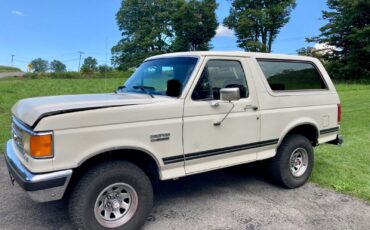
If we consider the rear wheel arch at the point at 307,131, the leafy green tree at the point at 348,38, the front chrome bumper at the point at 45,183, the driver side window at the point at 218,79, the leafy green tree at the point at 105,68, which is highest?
the leafy green tree at the point at 348,38

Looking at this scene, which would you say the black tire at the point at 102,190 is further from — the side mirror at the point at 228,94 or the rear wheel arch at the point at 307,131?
the rear wheel arch at the point at 307,131

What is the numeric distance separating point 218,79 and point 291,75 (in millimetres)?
1560

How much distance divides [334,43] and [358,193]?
38.4 m

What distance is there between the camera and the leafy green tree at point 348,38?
35094 millimetres

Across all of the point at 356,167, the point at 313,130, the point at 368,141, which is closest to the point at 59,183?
the point at 313,130

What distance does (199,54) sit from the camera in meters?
4.17

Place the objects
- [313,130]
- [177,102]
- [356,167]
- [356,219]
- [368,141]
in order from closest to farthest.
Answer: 1. [177,102]
2. [356,219]
3. [313,130]
4. [356,167]
5. [368,141]

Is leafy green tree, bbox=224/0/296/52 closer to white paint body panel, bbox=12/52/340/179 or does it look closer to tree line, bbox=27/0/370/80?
tree line, bbox=27/0/370/80

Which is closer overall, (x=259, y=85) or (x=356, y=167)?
(x=259, y=85)

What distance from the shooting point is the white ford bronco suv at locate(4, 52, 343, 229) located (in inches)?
124

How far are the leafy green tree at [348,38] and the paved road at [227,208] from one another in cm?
3445

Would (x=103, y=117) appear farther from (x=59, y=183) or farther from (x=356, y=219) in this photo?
(x=356, y=219)

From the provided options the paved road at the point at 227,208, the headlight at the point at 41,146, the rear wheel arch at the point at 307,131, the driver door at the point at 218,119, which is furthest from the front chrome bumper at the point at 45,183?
the rear wheel arch at the point at 307,131

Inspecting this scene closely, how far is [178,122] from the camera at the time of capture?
3775 mm
